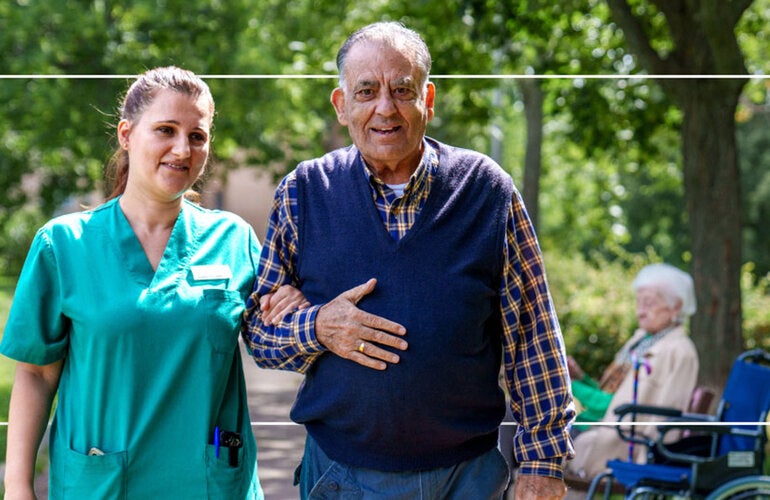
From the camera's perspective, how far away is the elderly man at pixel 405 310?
1.86m

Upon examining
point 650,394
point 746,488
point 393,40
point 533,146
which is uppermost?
point 533,146

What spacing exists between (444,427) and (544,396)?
0.22 m

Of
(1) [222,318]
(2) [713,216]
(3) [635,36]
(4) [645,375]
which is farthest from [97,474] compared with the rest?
(3) [635,36]

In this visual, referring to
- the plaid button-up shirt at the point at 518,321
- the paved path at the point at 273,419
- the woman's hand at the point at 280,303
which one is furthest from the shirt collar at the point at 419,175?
the paved path at the point at 273,419

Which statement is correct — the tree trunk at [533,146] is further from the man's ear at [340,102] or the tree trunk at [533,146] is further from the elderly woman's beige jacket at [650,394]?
the man's ear at [340,102]

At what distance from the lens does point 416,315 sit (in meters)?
1.86

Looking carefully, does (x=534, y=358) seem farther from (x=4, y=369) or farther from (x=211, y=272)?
(x=4, y=369)

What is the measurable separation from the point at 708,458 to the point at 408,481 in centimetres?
223

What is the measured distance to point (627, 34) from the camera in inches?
204

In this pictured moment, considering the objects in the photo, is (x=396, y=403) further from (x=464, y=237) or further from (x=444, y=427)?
(x=464, y=237)

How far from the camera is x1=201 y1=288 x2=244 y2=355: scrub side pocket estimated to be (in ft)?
6.15

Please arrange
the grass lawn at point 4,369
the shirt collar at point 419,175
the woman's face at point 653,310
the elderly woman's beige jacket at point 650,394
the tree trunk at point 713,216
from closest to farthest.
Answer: the shirt collar at point 419,175
the grass lawn at point 4,369
the elderly woman's beige jacket at point 650,394
the woman's face at point 653,310
the tree trunk at point 713,216

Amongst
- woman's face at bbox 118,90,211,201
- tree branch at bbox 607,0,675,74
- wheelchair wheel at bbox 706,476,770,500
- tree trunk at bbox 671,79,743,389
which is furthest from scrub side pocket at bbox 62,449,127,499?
tree branch at bbox 607,0,675,74

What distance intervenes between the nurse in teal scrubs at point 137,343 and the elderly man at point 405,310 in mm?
128
